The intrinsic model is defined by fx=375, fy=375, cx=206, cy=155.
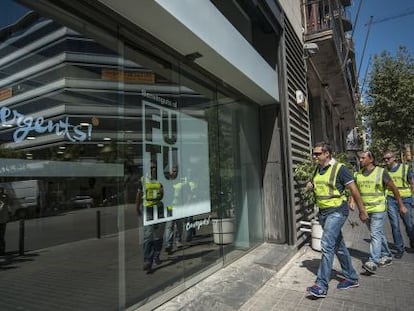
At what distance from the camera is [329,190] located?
16.4 feet

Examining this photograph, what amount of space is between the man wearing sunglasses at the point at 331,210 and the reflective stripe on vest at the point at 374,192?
109cm

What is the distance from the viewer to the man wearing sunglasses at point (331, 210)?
4.84m

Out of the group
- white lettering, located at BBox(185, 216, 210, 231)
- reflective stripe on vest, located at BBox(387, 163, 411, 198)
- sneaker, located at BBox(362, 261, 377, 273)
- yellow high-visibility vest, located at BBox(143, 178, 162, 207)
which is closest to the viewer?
yellow high-visibility vest, located at BBox(143, 178, 162, 207)

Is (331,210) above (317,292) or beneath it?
above

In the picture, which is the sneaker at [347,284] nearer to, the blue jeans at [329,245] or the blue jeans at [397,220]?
the blue jeans at [329,245]

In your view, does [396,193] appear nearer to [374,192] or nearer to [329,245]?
[374,192]

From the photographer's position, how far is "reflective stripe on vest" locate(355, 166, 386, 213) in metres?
6.00

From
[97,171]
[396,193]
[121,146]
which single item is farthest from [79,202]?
[396,193]

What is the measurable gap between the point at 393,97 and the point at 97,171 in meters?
16.7

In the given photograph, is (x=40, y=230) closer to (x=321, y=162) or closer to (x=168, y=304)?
(x=168, y=304)

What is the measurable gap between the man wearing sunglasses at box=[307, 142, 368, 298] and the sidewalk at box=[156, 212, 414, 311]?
0.63ft

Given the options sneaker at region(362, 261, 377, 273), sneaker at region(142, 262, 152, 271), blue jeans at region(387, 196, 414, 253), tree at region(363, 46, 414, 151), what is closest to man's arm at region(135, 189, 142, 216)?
sneaker at region(142, 262, 152, 271)

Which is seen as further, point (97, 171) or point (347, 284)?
point (347, 284)

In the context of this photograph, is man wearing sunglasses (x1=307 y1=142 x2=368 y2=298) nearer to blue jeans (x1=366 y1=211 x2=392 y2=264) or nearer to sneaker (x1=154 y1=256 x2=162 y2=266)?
blue jeans (x1=366 y1=211 x2=392 y2=264)
